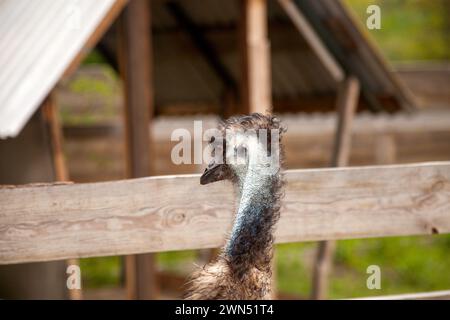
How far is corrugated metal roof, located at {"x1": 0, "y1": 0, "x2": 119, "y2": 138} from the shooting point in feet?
14.5

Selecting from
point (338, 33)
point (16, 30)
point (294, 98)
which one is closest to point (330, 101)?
point (294, 98)

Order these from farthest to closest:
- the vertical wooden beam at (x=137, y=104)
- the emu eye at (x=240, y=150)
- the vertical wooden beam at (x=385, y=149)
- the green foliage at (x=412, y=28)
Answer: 1. the green foliage at (x=412, y=28)
2. the vertical wooden beam at (x=385, y=149)
3. the vertical wooden beam at (x=137, y=104)
4. the emu eye at (x=240, y=150)

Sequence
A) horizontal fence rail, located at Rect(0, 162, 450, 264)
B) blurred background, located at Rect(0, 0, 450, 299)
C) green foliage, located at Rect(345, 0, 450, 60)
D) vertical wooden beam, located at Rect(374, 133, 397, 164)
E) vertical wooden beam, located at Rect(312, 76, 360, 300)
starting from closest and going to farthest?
horizontal fence rail, located at Rect(0, 162, 450, 264), vertical wooden beam, located at Rect(312, 76, 360, 300), blurred background, located at Rect(0, 0, 450, 299), vertical wooden beam, located at Rect(374, 133, 397, 164), green foliage, located at Rect(345, 0, 450, 60)

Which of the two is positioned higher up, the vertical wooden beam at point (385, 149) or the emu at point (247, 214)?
the vertical wooden beam at point (385, 149)

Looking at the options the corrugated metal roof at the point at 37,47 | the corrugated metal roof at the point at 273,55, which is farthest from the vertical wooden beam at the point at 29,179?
the corrugated metal roof at the point at 273,55

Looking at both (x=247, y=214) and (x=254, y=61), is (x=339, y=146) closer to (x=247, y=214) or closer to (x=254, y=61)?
(x=254, y=61)

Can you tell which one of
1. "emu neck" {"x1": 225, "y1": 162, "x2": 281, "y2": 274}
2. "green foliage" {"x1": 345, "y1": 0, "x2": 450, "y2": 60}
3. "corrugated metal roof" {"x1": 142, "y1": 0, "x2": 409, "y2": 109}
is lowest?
"emu neck" {"x1": 225, "y1": 162, "x2": 281, "y2": 274}

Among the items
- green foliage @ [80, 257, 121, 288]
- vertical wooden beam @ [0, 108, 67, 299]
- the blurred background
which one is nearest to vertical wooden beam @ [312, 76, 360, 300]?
the blurred background

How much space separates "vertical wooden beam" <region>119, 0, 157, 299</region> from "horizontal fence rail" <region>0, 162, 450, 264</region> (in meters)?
2.50

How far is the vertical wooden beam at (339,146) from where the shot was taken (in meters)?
7.39

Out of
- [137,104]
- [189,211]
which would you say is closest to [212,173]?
[189,211]

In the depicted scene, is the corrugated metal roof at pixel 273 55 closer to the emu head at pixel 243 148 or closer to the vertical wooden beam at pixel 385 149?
the emu head at pixel 243 148

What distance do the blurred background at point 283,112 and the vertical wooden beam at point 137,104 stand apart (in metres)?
0.19

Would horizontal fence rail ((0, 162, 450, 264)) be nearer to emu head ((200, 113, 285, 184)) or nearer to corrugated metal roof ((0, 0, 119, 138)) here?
emu head ((200, 113, 285, 184))
